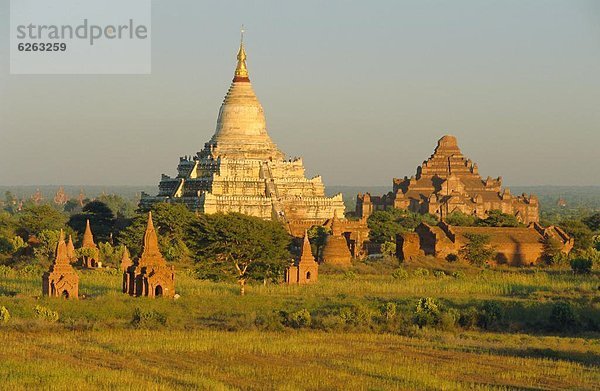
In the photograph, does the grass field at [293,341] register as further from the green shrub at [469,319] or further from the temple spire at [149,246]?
the temple spire at [149,246]

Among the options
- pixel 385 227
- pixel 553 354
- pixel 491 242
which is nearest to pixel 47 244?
pixel 491 242

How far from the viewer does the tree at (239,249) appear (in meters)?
50.7

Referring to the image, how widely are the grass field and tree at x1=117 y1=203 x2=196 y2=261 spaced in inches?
571

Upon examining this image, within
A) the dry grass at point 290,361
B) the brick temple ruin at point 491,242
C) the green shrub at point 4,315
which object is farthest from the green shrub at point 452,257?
the green shrub at point 4,315

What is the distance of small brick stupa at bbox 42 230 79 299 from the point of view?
4022 cm

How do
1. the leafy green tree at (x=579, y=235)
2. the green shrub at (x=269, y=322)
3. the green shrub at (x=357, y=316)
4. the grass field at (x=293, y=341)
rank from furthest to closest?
the leafy green tree at (x=579, y=235) < the green shrub at (x=357, y=316) < the green shrub at (x=269, y=322) < the grass field at (x=293, y=341)

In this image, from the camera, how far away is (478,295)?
45156 millimetres

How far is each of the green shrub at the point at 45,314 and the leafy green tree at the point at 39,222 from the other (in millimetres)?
34962

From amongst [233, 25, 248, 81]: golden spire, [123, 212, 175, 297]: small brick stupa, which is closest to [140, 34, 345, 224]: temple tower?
[233, 25, 248, 81]: golden spire

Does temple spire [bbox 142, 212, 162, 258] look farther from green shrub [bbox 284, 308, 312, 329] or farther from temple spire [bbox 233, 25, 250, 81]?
temple spire [bbox 233, 25, 250, 81]

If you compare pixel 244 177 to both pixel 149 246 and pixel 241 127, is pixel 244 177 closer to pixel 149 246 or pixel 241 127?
pixel 241 127

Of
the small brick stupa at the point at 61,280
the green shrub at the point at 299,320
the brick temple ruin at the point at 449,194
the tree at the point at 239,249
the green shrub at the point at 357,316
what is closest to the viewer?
the green shrub at the point at 299,320

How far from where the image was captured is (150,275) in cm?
4084

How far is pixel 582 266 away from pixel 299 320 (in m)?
22.4
